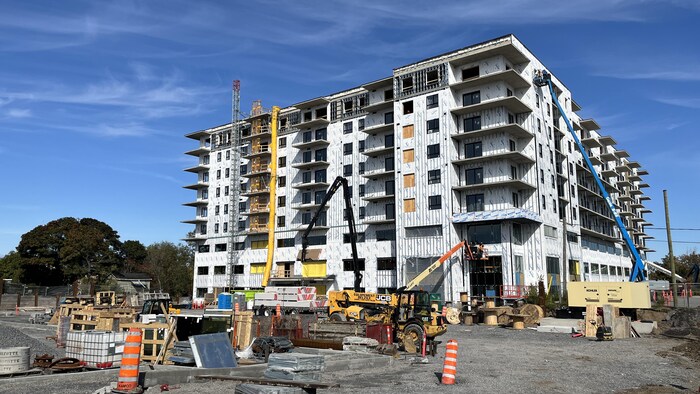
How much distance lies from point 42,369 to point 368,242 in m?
45.4

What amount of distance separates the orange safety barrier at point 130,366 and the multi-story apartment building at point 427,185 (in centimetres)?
4018

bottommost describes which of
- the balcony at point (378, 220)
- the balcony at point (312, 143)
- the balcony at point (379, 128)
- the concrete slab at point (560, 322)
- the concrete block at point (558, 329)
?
the concrete block at point (558, 329)

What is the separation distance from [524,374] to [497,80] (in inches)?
1532

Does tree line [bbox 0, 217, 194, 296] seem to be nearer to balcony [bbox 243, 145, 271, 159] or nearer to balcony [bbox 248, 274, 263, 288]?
balcony [bbox 248, 274, 263, 288]

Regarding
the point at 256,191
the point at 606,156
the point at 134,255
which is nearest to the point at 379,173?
the point at 256,191

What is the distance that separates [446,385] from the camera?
47.6ft

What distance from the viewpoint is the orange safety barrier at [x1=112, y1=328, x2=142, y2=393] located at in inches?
462

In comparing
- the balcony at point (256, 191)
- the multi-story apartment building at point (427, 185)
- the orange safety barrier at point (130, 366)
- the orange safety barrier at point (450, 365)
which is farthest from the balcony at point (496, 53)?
the orange safety barrier at point (130, 366)

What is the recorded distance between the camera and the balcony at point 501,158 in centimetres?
4845

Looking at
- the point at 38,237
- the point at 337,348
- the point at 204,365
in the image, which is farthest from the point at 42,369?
the point at 38,237

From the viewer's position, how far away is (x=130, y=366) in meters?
11.9

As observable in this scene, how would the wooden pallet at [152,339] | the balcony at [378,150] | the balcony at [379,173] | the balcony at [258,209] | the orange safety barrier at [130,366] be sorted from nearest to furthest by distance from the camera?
the orange safety barrier at [130,366] → the wooden pallet at [152,339] → the balcony at [379,173] → the balcony at [378,150] → the balcony at [258,209]

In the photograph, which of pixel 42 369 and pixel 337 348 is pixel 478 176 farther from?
pixel 42 369

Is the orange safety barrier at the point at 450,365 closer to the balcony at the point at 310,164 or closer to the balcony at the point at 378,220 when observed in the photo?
the balcony at the point at 378,220
